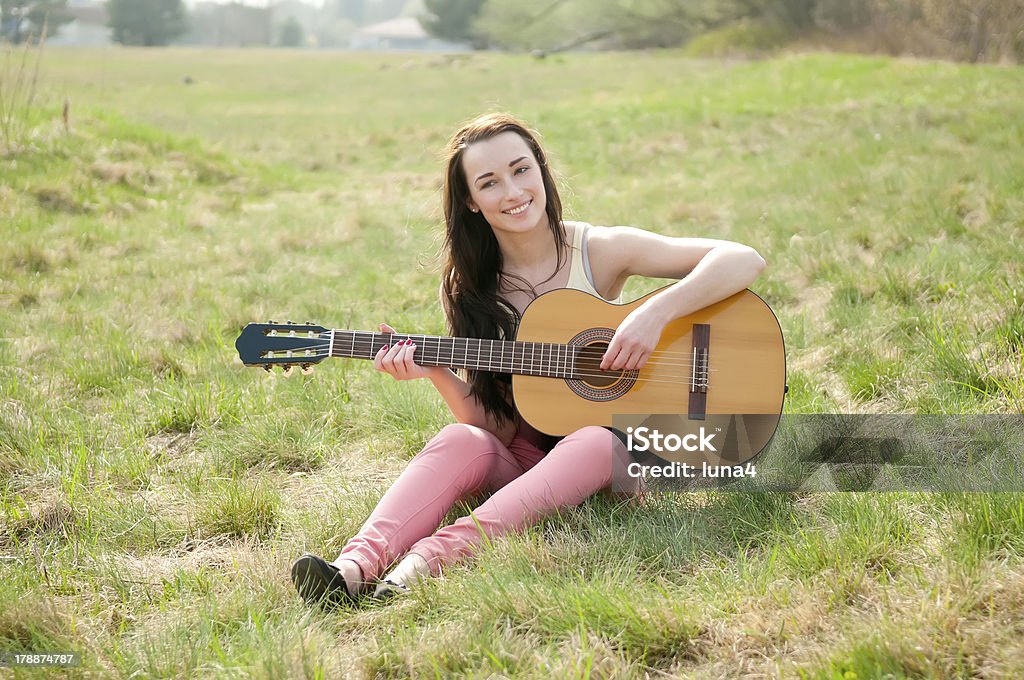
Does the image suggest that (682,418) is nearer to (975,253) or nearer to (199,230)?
(975,253)

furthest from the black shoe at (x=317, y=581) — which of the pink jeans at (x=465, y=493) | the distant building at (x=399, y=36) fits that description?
the distant building at (x=399, y=36)

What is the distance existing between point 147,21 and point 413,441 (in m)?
61.0

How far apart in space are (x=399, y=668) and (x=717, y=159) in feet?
30.7

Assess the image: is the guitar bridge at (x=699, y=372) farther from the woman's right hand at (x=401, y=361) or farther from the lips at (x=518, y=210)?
the woman's right hand at (x=401, y=361)

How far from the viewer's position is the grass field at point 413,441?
2047 millimetres

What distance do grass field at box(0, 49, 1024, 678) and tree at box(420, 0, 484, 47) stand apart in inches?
2320

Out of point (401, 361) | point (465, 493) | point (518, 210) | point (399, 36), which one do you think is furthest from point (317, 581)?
point (399, 36)

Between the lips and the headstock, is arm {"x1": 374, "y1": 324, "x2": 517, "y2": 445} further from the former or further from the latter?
the lips

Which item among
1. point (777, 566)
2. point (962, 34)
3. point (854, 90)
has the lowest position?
point (777, 566)

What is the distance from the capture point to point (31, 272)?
19.6 feet

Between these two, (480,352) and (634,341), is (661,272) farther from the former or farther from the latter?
(480,352)

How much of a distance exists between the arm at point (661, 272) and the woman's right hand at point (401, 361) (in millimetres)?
606

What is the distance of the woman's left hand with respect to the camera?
2.73 m

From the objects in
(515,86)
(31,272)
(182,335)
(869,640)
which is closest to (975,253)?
(869,640)
